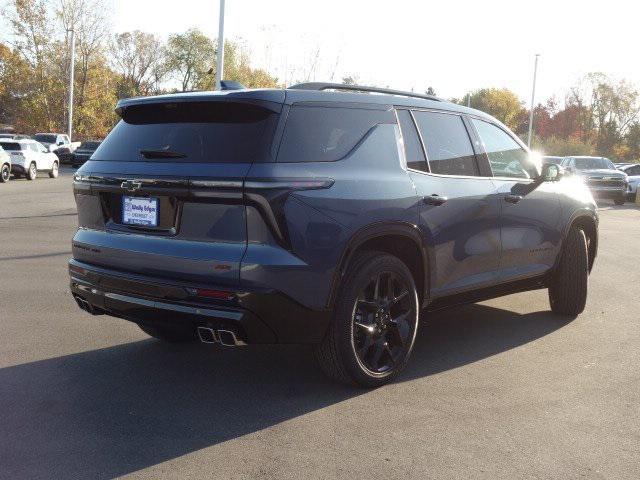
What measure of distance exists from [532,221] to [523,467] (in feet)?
9.64

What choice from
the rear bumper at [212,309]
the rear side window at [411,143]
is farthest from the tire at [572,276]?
the rear bumper at [212,309]

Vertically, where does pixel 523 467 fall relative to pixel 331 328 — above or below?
below

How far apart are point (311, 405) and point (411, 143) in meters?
1.78

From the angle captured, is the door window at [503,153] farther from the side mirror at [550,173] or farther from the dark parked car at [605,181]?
the dark parked car at [605,181]

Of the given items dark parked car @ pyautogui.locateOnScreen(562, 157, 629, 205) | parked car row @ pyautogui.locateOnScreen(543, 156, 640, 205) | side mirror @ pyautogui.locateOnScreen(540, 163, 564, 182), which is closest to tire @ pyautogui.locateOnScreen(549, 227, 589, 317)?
side mirror @ pyautogui.locateOnScreen(540, 163, 564, 182)

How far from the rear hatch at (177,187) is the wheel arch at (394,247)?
0.62m

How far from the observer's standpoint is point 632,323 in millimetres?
6941

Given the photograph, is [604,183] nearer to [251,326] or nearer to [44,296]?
[44,296]

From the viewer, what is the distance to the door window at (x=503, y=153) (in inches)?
233

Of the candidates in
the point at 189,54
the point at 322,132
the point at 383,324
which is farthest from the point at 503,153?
the point at 189,54

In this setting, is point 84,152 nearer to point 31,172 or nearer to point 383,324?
point 31,172

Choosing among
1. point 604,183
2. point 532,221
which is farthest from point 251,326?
point 604,183

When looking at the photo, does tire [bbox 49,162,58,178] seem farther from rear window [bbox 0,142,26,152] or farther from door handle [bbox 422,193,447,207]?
door handle [bbox 422,193,447,207]

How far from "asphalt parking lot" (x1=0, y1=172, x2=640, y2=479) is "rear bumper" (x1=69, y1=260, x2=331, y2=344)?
0.47 meters
